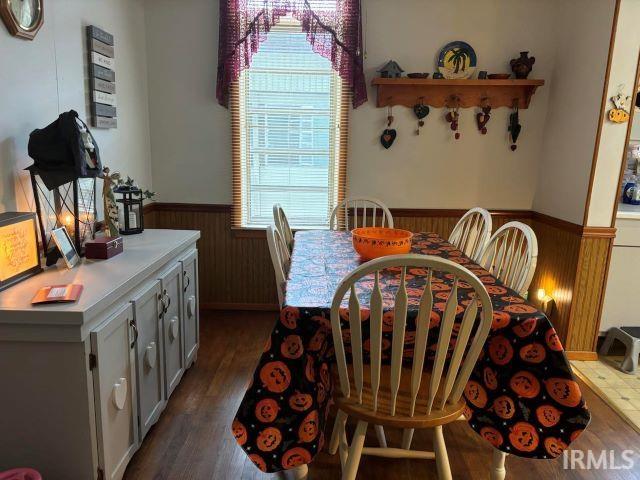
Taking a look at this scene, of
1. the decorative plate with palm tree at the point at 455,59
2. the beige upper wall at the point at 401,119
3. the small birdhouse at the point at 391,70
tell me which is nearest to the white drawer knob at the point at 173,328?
the beige upper wall at the point at 401,119

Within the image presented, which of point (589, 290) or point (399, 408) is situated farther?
point (589, 290)

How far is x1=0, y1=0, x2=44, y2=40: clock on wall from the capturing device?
1.71 meters

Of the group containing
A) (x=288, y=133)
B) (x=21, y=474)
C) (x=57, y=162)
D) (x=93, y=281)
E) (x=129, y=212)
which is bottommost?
(x=21, y=474)

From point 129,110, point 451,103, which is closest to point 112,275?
point 129,110

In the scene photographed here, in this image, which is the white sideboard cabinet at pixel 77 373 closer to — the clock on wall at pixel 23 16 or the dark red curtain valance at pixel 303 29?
the clock on wall at pixel 23 16

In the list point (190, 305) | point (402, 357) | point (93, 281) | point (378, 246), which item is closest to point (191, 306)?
point (190, 305)

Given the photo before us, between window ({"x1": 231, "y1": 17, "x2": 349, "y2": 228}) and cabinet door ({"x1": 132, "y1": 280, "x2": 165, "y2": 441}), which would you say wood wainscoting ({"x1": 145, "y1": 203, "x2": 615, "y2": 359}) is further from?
cabinet door ({"x1": 132, "y1": 280, "x2": 165, "y2": 441})

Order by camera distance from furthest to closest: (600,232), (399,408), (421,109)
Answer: (421,109), (600,232), (399,408)

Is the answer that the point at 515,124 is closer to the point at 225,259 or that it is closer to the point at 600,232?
the point at 600,232

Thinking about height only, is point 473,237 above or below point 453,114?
below

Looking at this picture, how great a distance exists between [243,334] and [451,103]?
6.92 ft

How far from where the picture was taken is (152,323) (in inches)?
74.2

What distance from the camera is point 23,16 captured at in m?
1.81

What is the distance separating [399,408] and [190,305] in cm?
132
